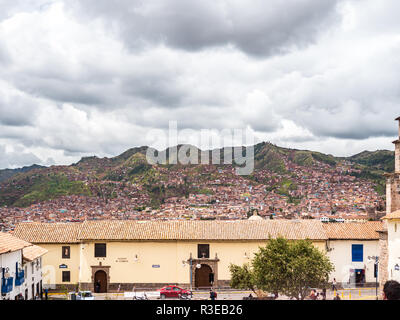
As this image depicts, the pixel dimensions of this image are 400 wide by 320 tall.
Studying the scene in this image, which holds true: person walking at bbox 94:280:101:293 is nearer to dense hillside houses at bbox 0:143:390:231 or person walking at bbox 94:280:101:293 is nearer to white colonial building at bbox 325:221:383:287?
white colonial building at bbox 325:221:383:287

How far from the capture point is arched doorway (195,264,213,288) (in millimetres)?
41906

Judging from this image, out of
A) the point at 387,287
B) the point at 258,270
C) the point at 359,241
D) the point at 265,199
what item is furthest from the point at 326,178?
the point at 387,287

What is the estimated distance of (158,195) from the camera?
550 feet

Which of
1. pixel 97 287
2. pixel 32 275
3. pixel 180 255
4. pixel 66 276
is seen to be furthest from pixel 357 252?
pixel 32 275

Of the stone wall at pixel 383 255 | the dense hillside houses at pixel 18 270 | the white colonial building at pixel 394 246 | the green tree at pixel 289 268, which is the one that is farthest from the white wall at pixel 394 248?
the dense hillside houses at pixel 18 270

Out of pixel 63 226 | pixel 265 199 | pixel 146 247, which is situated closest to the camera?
pixel 146 247

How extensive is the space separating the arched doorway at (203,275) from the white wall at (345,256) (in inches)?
412

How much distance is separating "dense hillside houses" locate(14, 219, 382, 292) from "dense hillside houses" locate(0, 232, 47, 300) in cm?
432

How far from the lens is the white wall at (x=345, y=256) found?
137 feet

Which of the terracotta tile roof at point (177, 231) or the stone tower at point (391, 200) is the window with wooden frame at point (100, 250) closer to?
the terracotta tile roof at point (177, 231)

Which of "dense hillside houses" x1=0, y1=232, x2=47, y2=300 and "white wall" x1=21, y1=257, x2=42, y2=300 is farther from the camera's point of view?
"white wall" x1=21, y1=257, x2=42, y2=300

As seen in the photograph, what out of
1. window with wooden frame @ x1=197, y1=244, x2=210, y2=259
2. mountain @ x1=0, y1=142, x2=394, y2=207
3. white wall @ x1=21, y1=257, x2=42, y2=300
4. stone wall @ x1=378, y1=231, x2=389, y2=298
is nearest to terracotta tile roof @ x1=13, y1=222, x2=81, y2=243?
white wall @ x1=21, y1=257, x2=42, y2=300
